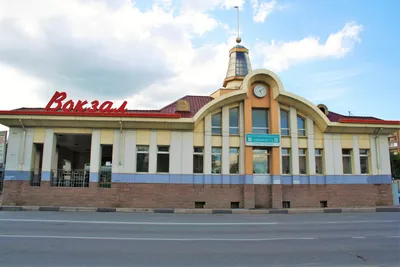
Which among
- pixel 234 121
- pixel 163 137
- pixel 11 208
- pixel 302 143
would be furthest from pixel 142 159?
pixel 302 143

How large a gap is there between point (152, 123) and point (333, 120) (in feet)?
41.4

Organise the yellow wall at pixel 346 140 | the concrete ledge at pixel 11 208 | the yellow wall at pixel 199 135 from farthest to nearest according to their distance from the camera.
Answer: the yellow wall at pixel 346 140, the yellow wall at pixel 199 135, the concrete ledge at pixel 11 208

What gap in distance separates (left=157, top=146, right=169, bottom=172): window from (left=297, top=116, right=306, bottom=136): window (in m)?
9.12

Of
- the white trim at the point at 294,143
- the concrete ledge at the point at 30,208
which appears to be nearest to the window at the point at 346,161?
the white trim at the point at 294,143

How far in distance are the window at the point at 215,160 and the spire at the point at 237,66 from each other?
9674 millimetres

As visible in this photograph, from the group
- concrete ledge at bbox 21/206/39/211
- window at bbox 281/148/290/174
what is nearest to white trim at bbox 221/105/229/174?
window at bbox 281/148/290/174

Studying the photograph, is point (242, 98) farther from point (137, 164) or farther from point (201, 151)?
point (137, 164)

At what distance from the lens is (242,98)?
21.5 metres

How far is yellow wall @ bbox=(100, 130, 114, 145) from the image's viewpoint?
66.7ft

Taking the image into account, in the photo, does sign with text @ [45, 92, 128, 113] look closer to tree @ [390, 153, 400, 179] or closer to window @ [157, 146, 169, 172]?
window @ [157, 146, 169, 172]

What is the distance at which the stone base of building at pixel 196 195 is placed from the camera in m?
19.5

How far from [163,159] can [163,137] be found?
4.58 feet

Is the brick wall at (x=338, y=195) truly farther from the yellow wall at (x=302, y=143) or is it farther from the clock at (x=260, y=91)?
the clock at (x=260, y=91)

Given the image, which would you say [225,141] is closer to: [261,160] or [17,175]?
[261,160]
